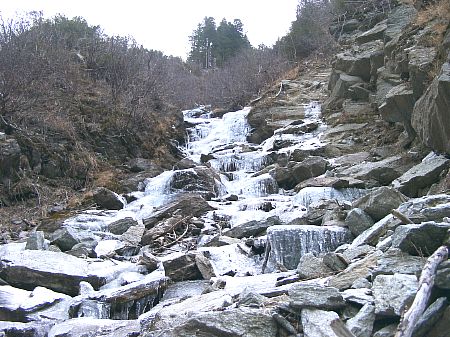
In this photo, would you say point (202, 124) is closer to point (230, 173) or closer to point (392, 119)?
point (230, 173)

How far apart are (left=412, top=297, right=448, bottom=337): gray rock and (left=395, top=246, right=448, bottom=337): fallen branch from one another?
5 cm

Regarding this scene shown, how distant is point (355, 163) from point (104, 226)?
20.4 ft

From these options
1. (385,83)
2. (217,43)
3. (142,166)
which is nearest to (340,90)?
(385,83)

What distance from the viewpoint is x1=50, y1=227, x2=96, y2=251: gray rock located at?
912cm

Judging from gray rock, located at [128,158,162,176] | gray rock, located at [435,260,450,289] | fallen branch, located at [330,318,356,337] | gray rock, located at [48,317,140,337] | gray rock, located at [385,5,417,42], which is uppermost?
gray rock, located at [385,5,417,42]

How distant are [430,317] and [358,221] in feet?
14.6

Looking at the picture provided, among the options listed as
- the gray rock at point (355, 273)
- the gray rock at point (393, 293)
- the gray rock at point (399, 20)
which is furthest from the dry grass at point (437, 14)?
the gray rock at point (393, 293)

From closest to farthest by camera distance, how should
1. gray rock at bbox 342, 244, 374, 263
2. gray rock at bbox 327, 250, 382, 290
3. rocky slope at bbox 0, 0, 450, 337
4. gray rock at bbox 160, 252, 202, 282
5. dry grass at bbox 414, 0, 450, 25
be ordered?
rocky slope at bbox 0, 0, 450, 337, gray rock at bbox 327, 250, 382, 290, gray rock at bbox 342, 244, 374, 263, gray rock at bbox 160, 252, 202, 282, dry grass at bbox 414, 0, 450, 25

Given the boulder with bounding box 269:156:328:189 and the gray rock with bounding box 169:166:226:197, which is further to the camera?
the gray rock with bounding box 169:166:226:197

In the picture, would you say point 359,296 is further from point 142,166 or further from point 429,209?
point 142,166

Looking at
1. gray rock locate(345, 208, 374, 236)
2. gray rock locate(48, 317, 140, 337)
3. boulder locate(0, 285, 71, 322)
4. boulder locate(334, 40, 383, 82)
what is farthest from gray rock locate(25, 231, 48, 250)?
boulder locate(334, 40, 383, 82)

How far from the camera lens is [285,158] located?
14195 millimetres

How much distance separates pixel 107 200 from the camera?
12445 millimetres

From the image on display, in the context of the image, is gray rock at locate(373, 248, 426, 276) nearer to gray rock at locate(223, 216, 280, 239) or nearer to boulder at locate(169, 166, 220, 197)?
gray rock at locate(223, 216, 280, 239)
